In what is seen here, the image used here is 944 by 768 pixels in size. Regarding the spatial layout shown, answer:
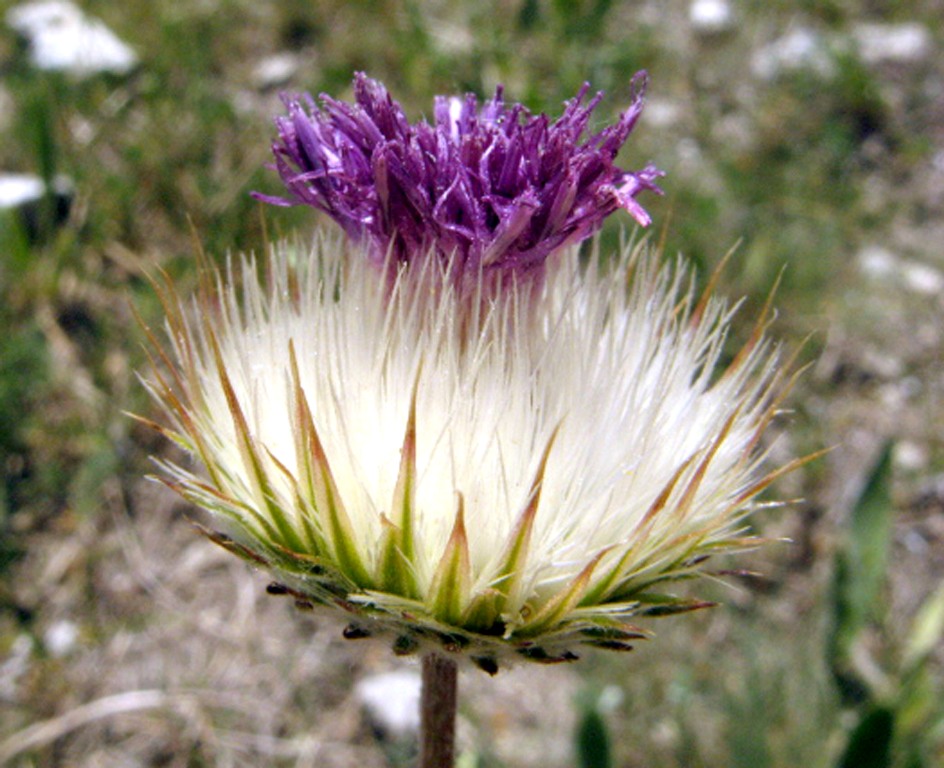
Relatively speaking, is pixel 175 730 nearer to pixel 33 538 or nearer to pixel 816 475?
pixel 33 538

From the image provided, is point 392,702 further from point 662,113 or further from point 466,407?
point 662,113

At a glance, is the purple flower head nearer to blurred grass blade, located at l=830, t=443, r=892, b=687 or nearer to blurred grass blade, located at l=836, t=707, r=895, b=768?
blurred grass blade, located at l=836, t=707, r=895, b=768

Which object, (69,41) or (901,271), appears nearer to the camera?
(901,271)

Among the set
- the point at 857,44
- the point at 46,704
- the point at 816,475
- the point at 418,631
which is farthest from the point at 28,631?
the point at 857,44

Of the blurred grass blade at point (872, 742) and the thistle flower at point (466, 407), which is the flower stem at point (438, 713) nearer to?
the thistle flower at point (466, 407)

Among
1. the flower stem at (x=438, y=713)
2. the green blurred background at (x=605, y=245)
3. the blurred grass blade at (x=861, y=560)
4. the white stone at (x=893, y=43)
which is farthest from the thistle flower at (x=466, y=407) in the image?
the white stone at (x=893, y=43)

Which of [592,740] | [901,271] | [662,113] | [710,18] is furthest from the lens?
[710,18]

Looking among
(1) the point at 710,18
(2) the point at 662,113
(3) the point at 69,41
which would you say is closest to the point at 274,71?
(3) the point at 69,41

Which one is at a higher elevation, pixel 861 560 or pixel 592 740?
pixel 861 560
